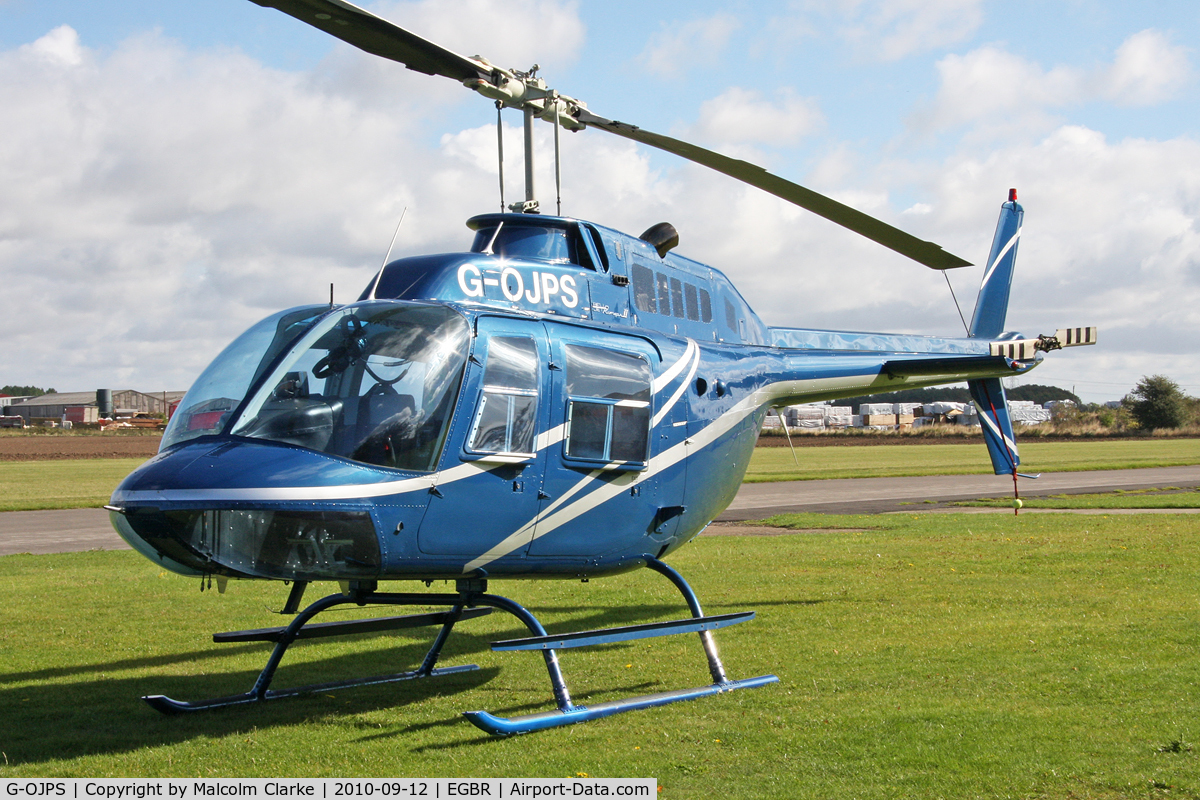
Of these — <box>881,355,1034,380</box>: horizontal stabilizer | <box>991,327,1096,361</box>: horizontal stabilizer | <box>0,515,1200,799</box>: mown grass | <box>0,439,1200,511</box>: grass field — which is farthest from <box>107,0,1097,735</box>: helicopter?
<box>0,439,1200,511</box>: grass field

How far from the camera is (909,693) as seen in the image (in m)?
7.92

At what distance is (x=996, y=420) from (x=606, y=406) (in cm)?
951

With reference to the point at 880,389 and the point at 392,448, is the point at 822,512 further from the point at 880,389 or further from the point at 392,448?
the point at 392,448

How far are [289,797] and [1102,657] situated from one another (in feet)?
23.3

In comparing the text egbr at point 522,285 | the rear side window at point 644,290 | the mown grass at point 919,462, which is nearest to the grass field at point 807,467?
the mown grass at point 919,462

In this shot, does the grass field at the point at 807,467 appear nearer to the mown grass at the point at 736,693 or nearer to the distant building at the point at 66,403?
the mown grass at the point at 736,693

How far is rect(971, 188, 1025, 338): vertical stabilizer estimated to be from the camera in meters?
16.3

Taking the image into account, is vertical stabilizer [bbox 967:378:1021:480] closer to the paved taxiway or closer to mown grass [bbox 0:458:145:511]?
the paved taxiway

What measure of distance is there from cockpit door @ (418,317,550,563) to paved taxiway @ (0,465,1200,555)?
14711mm

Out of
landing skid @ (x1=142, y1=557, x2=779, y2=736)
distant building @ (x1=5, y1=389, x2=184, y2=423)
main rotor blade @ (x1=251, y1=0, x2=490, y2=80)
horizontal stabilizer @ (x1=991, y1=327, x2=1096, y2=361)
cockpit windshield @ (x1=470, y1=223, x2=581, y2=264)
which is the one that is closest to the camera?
main rotor blade @ (x1=251, y1=0, x2=490, y2=80)

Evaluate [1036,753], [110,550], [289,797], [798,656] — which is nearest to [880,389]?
[798,656]

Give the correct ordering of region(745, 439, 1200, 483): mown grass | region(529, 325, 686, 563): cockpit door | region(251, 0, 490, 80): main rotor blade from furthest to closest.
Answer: region(745, 439, 1200, 483): mown grass < region(529, 325, 686, 563): cockpit door < region(251, 0, 490, 80): main rotor blade

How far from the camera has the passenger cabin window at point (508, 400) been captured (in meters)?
7.19

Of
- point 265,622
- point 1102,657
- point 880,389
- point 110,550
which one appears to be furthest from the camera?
point 110,550
